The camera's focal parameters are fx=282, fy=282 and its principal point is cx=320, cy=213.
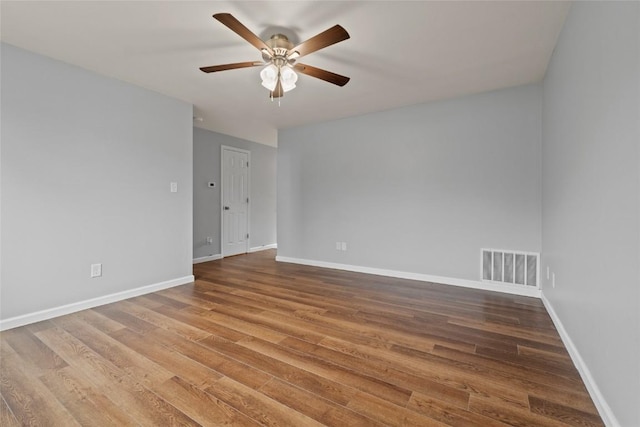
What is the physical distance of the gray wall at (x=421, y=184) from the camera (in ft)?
10.5

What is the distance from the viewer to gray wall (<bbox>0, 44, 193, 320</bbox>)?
2.37 m

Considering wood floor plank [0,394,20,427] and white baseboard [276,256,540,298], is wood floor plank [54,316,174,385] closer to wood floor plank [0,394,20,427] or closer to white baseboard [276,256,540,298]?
wood floor plank [0,394,20,427]

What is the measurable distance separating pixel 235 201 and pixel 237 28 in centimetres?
431

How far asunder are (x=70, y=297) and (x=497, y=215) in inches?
180

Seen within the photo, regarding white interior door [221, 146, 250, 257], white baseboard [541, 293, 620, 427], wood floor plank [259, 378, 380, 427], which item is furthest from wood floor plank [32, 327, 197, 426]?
white interior door [221, 146, 250, 257]

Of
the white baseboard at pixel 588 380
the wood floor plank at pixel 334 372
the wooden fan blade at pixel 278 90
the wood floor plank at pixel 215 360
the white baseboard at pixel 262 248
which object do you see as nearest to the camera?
the white baseboard at pixel 588 380

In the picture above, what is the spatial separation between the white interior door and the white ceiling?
7.15ft

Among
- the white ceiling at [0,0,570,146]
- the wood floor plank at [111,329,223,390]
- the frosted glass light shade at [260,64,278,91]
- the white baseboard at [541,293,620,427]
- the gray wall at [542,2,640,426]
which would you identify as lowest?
the wood floor plank at [111,329,223,390]

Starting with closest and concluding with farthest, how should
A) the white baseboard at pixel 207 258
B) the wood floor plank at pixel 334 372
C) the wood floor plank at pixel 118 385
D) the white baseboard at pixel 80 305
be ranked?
the wood floor plank at pixel 118 385
the wood floor plank at pixel 334 372
the white baseboard at pixel 80 305
the white baseboard at pixel 207 258

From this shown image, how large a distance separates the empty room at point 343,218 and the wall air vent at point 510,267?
0.02 meters

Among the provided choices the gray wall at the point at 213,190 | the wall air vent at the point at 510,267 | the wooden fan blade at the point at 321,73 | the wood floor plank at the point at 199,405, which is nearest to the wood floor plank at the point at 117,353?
the wood floor plank at the point at 199,405

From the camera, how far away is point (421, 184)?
378 cm

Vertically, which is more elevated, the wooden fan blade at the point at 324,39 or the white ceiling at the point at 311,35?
the white ceiling at the point at 311,35

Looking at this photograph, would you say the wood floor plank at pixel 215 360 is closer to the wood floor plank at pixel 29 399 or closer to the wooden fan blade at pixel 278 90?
the wood floor plank at pixel 29 399
